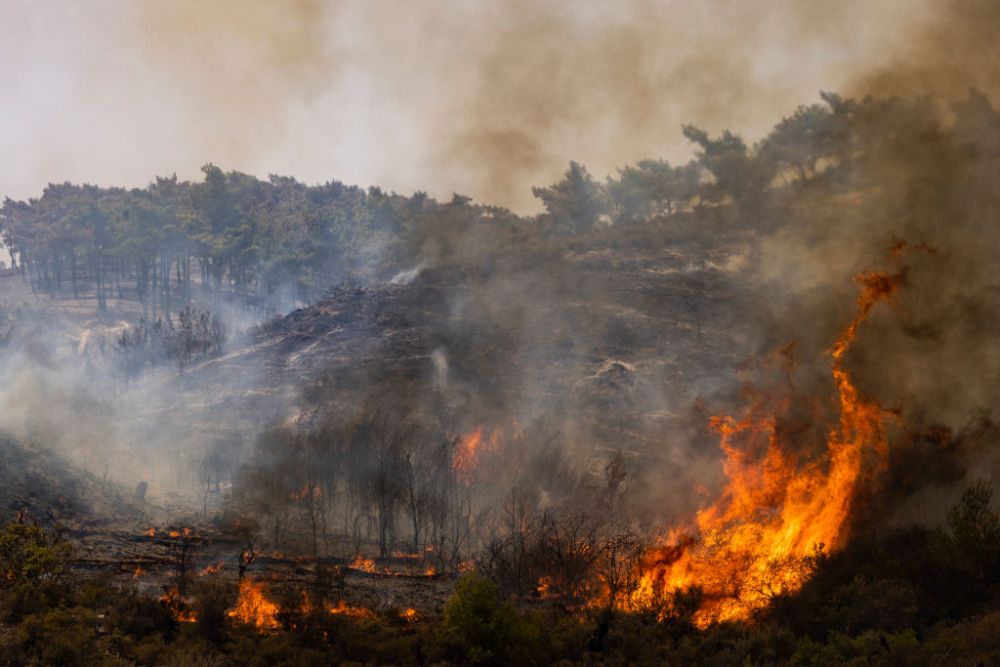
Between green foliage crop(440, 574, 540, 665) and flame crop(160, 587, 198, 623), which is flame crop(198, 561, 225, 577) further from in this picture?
green foliage crop(440, 574, 540, 665)

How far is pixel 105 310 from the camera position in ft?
409

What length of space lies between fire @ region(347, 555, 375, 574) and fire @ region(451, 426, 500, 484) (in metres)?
15.0

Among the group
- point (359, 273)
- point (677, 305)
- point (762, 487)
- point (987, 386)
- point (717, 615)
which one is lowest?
point (717, 615)

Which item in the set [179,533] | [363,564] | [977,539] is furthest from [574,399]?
[977,539]

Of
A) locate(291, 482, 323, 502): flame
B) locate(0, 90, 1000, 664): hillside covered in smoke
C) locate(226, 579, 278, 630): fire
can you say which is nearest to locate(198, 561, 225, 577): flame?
locate(0, 90, 1000, 664): hillside covered in smoke

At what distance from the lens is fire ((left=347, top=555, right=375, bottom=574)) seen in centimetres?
5630

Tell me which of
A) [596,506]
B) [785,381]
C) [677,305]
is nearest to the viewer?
[596,506]

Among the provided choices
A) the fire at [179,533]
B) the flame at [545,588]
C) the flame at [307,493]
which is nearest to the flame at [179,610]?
the flame at [545,588]

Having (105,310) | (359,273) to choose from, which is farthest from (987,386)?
(105,310)

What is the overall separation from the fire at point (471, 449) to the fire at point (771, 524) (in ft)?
72.9

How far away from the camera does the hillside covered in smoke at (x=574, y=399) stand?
4012cm

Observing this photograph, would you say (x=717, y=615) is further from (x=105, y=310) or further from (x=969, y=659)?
(x=105, y=310)

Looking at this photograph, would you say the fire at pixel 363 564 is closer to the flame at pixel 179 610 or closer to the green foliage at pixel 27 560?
the flame at pixel 179 610

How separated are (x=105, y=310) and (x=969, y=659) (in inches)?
4717
